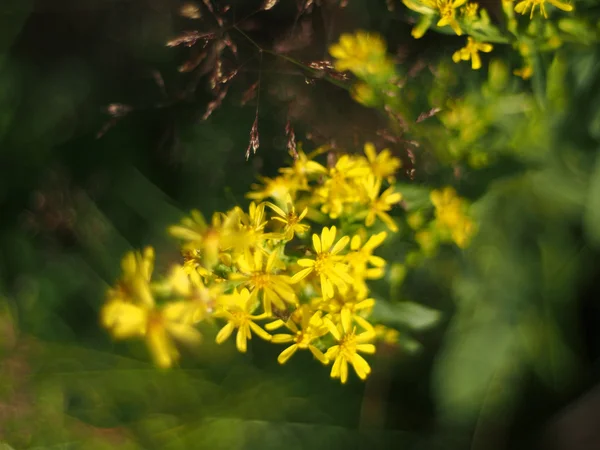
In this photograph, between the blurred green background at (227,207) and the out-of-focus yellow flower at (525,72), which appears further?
the blurred green background at (227,207)

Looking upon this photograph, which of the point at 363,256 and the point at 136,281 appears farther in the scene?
the point at 363,256

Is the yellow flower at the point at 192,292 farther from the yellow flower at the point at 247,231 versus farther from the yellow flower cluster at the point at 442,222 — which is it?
the yellow flower cluster at the point at 442,222

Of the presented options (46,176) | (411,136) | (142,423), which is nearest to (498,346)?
(411,136)

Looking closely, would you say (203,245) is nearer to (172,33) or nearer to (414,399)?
(414,399)

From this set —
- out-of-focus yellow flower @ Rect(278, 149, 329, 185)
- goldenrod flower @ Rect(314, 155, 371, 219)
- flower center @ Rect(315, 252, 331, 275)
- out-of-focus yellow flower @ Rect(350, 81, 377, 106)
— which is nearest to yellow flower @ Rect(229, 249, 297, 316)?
flower center @ Rect(315, 252, 331, 275)

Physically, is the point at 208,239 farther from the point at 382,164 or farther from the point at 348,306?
the point at 382,164

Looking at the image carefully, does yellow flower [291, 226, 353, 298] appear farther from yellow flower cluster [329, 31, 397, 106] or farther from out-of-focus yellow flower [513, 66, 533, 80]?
out-of-focus yellow flower [513, 66, 533, 80]

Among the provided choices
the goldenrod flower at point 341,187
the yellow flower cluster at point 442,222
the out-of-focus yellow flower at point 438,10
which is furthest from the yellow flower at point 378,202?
the out-of-focus yellow flower at point 438,10

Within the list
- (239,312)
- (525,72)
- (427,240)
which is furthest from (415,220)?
(239,312)
